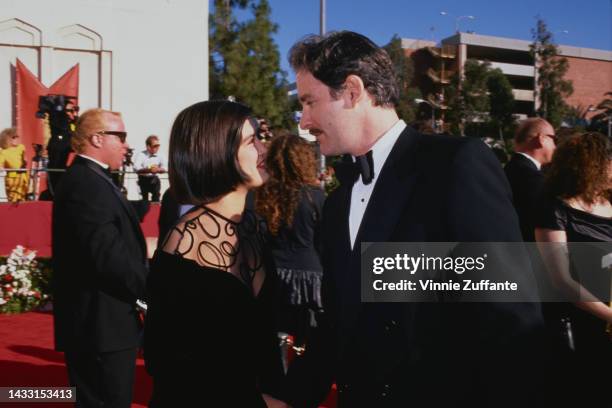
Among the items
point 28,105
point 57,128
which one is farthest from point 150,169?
point 28,105

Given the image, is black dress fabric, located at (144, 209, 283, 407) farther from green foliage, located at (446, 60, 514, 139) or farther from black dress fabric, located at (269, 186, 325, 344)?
green foliage, located at (446, 60, 514, 139)

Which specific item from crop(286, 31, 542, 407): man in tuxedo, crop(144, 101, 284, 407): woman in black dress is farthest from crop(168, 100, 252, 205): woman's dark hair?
crop(286, 31, 542, 407): man in tuxedo

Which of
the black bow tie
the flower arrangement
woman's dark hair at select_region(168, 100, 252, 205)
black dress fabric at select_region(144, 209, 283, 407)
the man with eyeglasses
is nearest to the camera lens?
the black bow tie

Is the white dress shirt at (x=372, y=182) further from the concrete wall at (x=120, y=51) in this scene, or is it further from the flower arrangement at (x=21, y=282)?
the concrete wall at (x=120, y=51)

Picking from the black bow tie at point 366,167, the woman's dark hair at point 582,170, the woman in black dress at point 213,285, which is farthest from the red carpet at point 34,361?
the black bow tie at point 366,167

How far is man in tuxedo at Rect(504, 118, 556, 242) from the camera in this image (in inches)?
175

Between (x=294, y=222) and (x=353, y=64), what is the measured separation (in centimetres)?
289

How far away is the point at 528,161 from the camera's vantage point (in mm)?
4723

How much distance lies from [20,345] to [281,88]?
26873 millimetres

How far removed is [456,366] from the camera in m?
1.88

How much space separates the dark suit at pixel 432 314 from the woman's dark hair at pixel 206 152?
500 millimetres

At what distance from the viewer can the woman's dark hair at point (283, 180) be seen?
15.7 feet

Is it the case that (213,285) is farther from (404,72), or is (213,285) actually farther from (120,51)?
(404,72)

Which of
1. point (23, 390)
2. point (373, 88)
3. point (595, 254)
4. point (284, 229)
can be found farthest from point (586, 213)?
point (23, 390)
